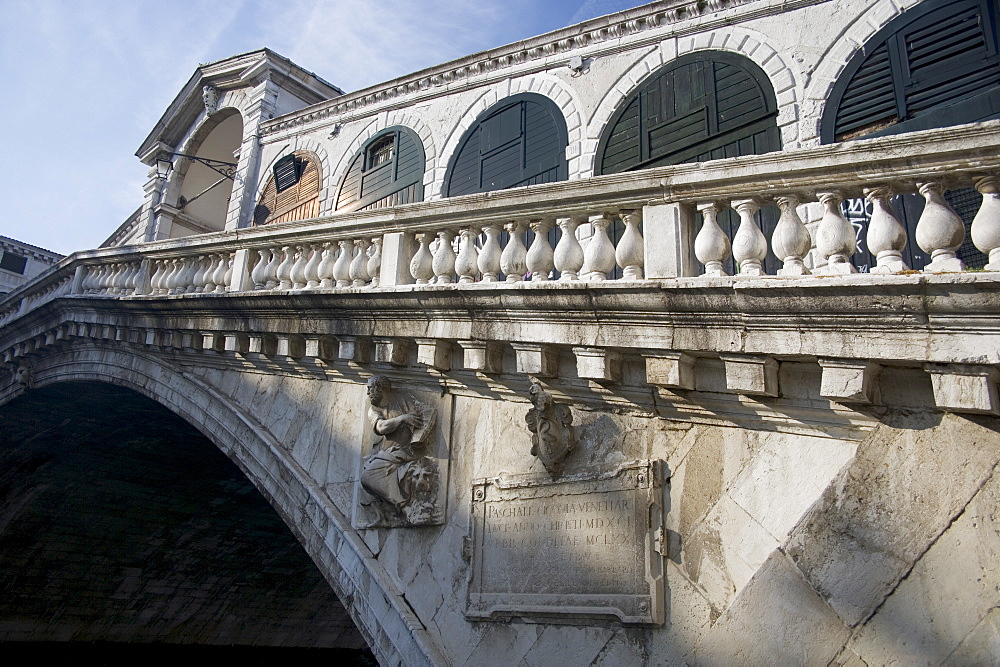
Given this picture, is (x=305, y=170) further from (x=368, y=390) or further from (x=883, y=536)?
(x=883, y=536)

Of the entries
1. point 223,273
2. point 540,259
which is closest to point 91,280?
point 223,273

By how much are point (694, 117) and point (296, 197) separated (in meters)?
6.92

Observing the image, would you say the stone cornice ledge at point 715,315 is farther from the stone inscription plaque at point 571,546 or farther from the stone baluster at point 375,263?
the stone inscription plaque at point 571,546

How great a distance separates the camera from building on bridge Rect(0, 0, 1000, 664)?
13.6ft

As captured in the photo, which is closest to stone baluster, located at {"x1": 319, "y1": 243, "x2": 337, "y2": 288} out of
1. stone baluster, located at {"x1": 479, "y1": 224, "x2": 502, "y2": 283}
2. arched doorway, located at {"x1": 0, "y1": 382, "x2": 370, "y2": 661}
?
stone baluster, located at {"x1": 479, "y1": 224, "x2": 502, "y2": 283}

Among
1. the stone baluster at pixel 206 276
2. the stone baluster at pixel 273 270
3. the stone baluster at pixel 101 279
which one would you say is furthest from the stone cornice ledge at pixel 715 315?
the stone baluster at pixel 101 279

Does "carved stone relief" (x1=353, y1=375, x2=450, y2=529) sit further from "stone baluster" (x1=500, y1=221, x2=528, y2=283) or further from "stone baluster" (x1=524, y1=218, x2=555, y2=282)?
"stone baluster" (x1=524, y1=218, x2=555, y2=282)

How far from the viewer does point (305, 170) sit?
12.9m

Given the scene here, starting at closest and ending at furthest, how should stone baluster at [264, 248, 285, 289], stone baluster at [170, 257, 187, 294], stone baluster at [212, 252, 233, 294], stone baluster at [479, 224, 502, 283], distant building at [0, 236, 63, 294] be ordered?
stone baluster at [479, 224, 502, 283], stone baluster at [264, 248, 285, 289], stone baluster at [212, 252, 233, 294], stone baluster at [170, 257, 187, 294], distant building at [0, 236, 63, 294]

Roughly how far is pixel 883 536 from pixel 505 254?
3157mm

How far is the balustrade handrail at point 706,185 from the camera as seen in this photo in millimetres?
4254

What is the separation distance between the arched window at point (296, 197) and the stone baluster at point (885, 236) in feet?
30.0

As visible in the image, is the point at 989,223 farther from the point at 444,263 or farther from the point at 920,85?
the point at 444,263

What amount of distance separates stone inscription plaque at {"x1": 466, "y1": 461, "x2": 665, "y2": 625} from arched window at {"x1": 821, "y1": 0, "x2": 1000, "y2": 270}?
301cm
